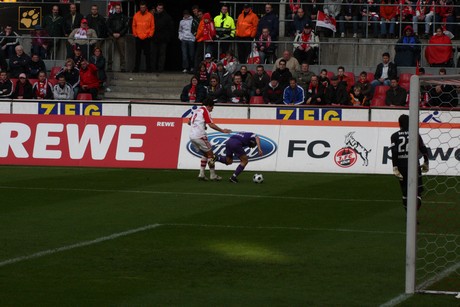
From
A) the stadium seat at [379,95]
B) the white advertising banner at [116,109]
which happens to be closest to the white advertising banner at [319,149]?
the white advertising banner at [116,109]

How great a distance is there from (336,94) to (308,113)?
167cm

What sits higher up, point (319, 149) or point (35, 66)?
point (35, 66)

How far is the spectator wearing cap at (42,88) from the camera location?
34219mm

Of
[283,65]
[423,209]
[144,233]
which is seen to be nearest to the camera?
[144,233]

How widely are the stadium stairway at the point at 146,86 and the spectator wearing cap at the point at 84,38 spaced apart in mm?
1164

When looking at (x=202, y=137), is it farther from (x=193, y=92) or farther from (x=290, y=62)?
(x=290, y=62)

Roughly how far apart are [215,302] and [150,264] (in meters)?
2.38

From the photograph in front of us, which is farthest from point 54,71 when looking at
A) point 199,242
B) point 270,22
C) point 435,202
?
point 199,242

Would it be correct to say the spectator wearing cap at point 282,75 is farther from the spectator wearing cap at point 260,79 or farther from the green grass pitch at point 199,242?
the green grass pitch at point 199,242

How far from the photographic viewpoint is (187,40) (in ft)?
121

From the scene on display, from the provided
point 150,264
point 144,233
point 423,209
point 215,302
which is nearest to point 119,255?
point 150,264

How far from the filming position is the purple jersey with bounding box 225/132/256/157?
2462 cm

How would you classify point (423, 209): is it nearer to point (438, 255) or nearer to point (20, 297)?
point (438, 255)

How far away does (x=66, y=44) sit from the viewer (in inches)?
1490
